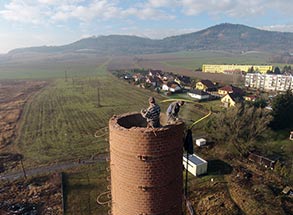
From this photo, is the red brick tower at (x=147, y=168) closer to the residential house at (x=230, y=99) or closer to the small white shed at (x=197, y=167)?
the small white shed at (x=197, y=167)

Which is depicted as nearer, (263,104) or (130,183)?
(130,183)

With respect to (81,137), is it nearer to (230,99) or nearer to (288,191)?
(288,191)

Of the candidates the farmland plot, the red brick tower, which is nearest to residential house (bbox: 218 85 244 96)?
the farmland plot

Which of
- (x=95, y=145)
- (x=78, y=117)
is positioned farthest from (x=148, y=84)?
(x=95, y=145)

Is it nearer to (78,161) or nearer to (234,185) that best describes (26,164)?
(78,161)

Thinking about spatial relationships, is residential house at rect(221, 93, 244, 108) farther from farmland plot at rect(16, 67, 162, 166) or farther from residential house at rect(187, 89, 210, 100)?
farmland plot at rect(16, 67, 162, 166)

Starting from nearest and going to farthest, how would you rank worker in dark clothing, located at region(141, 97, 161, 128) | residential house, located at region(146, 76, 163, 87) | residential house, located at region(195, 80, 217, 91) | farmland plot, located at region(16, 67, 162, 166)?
1. worker in dark clothing, located at region(141, 97, 161, 128)
2. farmland plot, located at region(16, 67, 162, 166)
3. residential house, located at region(195, 80, 217, 91)
4. residential house, located at region(146, 76, 163, 87)
